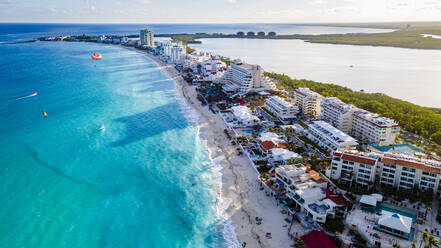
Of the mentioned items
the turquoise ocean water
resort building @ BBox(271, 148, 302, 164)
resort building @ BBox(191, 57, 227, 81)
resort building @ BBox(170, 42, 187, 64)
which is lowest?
the turquoise ocean water

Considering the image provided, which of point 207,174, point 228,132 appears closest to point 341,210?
point 207,174

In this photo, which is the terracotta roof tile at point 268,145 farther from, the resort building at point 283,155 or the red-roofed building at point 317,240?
the red-roofed building at point 317,240

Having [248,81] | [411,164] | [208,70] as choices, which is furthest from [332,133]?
[208,70]

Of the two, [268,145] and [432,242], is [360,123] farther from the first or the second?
[432,242]

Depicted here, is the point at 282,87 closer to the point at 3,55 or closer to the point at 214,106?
the point at 214,106

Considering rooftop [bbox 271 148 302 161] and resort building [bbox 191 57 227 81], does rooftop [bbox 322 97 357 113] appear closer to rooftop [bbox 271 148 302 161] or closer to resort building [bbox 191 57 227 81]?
rooftop [bbox 271 148 302 161]

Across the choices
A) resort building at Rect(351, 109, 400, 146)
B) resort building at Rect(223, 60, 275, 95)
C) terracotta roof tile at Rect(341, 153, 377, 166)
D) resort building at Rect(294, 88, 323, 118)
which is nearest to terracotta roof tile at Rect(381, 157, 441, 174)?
terracotta roof tile at Rect(341, 153, 377, 166)

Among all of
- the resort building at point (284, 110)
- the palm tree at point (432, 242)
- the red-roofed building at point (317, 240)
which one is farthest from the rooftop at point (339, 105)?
the red-roofed building at point (317, 240)
